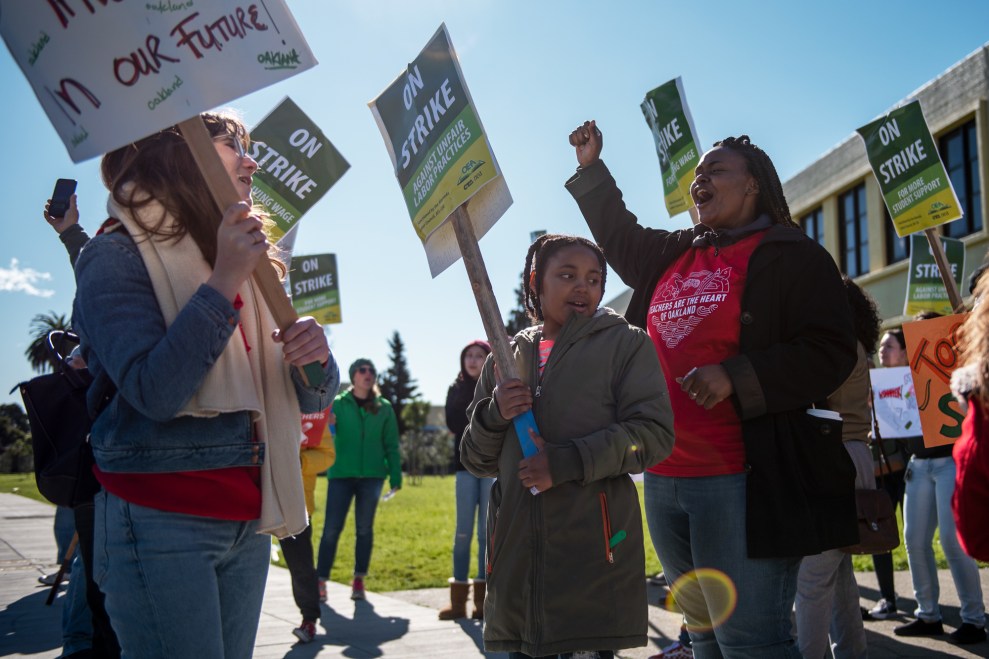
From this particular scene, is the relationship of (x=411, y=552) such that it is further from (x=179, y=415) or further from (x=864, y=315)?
(x=179, y=415)

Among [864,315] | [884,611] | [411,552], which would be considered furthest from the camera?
[411,552]

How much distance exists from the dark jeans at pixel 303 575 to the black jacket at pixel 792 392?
147 inches

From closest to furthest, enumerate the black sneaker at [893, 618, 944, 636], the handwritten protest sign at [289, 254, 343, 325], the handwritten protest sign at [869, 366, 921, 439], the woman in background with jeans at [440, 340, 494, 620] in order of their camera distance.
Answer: the black sneaker at [893, 618, 944, 636]
the handwritten protest sign at [869, 366, 921, 439]
the woman in background with jeans at [440, 340, 494, 620]
the handwritten protest sign at [289, 254, 343, 325]

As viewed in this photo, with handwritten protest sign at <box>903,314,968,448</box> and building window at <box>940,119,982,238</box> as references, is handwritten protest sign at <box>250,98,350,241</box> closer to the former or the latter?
handwritten protest sign at <box>903,314,968,448</box>

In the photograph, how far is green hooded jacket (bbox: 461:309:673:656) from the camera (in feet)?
8.25

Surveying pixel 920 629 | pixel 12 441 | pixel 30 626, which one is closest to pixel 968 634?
pixel 920 629

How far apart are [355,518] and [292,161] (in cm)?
367

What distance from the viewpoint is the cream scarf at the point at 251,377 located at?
189 cm

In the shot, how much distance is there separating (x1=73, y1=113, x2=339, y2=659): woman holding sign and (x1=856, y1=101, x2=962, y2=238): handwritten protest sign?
447 cm

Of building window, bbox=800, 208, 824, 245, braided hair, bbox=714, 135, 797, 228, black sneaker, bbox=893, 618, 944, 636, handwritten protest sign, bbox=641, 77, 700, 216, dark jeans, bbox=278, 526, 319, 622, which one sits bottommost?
black sneaker, bbox=893, 618, 944, 636

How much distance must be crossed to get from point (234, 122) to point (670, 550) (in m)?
1.99

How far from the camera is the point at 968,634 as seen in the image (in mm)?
5062

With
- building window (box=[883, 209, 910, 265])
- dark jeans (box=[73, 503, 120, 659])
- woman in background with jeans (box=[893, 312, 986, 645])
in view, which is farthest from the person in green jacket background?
building window (box=[883, 209, 910, 265])

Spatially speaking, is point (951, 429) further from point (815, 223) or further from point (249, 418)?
point (815, 223)
